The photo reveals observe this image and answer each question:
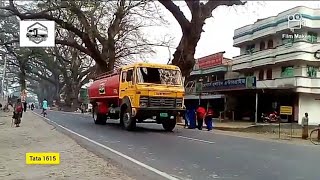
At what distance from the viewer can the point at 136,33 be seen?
40.7 metres

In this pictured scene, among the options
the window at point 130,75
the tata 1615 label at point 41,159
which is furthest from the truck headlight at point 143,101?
the tata 1615 label at point 41,159

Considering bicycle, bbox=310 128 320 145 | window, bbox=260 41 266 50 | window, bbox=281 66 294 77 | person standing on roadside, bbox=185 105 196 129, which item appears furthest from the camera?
window, bbox=260 41 266 50

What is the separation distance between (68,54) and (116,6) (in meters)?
29.5

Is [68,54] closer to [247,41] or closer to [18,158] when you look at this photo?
[247,41]

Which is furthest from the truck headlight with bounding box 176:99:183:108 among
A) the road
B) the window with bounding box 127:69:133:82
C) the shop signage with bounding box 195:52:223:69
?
the shop signage with bounding box 195:52:223:69

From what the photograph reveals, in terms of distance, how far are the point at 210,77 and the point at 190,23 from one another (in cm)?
2376

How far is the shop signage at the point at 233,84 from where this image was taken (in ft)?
114

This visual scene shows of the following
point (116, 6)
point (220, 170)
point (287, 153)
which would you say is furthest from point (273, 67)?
point (220, 170)

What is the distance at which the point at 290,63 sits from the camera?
120ft

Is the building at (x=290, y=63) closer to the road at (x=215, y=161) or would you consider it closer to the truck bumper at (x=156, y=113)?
the truck bumper at (x=156, y=113)

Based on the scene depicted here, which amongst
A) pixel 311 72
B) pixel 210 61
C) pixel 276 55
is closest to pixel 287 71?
pixel 276 55

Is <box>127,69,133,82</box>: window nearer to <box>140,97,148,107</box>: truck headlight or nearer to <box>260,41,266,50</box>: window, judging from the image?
<box>140,97,148,107</box>: truck headlight

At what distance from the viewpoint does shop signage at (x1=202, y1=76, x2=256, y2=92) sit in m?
34.8

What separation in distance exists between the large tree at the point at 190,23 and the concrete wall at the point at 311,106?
12.6 metres
